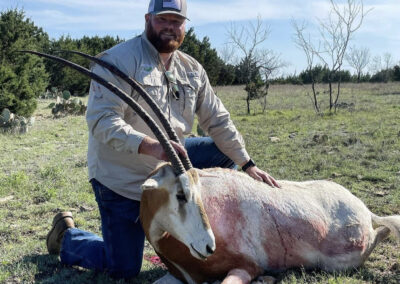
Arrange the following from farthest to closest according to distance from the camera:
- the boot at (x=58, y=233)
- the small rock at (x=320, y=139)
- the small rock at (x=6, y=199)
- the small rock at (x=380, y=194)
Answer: the small rock at (x=320, y=139) → the small rock at (x=6, y=199) → the small rock at (x=380, y=194) → the boot at (x=58, y=233)

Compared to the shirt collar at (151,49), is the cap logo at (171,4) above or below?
above

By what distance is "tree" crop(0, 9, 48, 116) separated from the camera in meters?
15.5

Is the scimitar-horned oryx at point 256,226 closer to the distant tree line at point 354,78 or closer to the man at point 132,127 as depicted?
the man at point 132,127

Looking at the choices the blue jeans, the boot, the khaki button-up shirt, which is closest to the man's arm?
the khaki button-up shirt

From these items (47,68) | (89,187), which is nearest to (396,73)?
(47,68)

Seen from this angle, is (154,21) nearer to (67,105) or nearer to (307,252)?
(307,252)

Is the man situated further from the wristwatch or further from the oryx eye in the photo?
the oryx eye

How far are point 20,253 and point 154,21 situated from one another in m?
2.57

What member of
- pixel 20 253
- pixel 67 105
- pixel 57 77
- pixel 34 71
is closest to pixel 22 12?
pixel 34 71

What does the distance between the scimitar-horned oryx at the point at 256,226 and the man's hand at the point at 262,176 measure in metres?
0.08

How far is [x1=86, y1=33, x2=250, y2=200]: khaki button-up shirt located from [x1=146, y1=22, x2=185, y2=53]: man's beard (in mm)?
43

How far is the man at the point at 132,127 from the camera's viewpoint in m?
3.67

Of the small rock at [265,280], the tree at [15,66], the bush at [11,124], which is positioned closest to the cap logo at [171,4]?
the small rock at [265,280]

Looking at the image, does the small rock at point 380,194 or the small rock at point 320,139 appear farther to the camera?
the small rock at point 320,139
